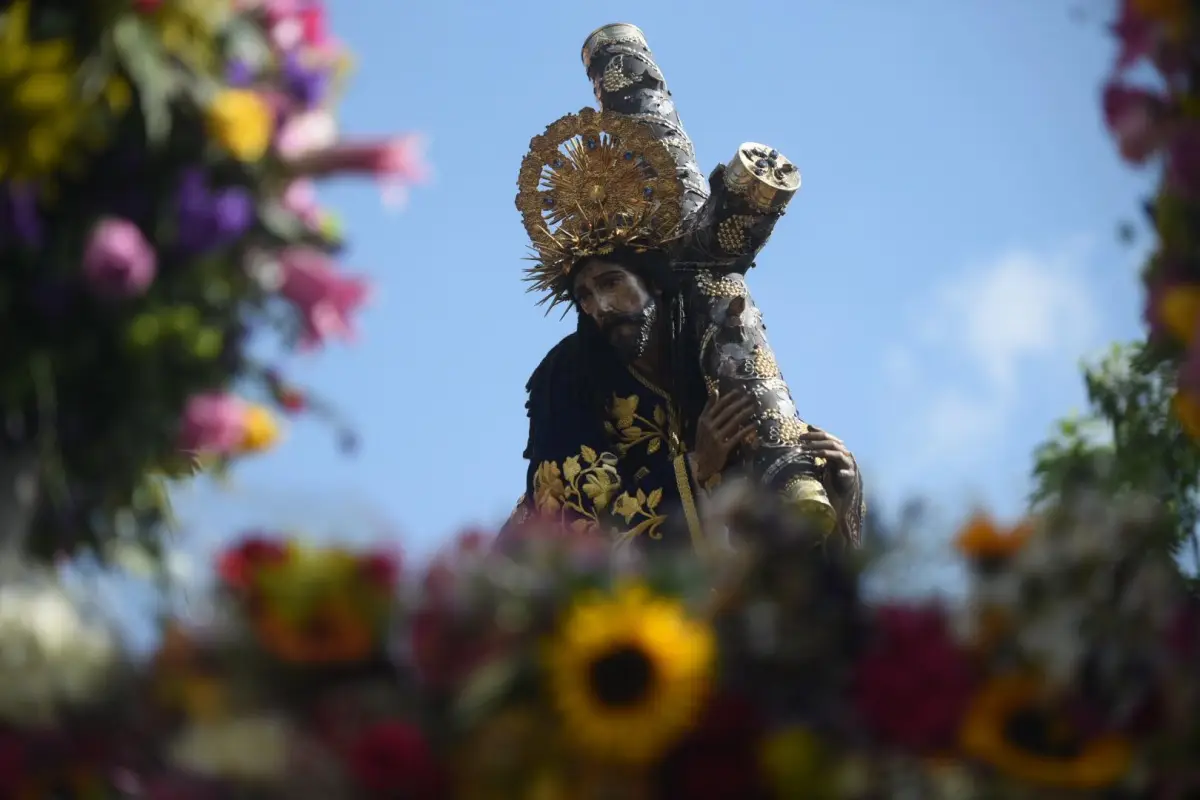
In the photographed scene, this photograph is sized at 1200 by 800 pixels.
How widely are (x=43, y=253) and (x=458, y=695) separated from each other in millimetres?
1495

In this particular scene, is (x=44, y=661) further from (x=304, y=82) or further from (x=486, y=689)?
(x=304, y=82)

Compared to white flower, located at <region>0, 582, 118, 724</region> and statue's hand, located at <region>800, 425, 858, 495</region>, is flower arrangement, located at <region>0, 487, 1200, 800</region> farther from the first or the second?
statue's hand, located at <region>800, 425, 858, 495</region>

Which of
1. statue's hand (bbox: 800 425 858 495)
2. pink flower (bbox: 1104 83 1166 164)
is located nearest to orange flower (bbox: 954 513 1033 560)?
pink flower (bbox: 1104 83 1166 164)

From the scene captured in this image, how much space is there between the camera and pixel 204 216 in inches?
191

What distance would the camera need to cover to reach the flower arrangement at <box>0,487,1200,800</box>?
13.0 feet

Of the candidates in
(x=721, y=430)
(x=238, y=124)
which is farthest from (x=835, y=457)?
(x=238, y=124)

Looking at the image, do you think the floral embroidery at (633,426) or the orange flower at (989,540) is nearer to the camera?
the orange flower at (989,540)

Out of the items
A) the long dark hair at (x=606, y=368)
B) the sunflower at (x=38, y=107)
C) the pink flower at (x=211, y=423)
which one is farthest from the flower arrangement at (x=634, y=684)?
the long dark hair at (x=606, y=368)

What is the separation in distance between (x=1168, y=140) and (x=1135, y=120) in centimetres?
17

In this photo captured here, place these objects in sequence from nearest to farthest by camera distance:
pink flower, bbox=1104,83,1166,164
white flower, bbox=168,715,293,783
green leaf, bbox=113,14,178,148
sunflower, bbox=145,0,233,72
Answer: white flower, bbox=168,715,293,783 < green leaf, bbox=113,14,178,148 < sunflower, bbox=145,0,233,72 < pink flower, bbox=1104,83,1166,164

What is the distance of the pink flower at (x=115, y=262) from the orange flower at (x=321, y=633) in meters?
0.96

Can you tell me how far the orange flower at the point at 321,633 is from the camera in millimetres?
4094

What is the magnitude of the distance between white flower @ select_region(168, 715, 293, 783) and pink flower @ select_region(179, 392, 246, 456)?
42.2 inches

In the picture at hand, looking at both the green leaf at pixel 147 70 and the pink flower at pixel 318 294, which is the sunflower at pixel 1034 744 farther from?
the green leaf at pixel 147 70
